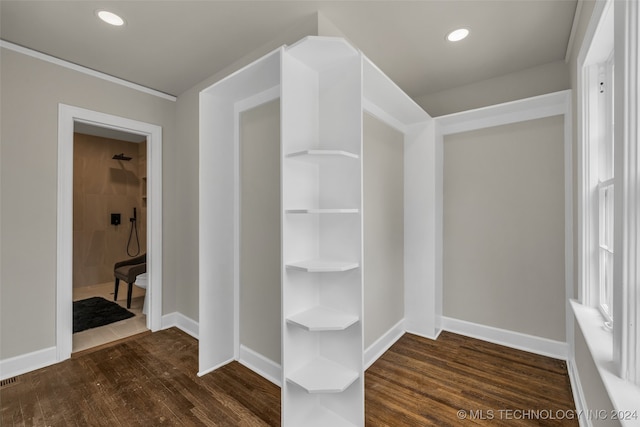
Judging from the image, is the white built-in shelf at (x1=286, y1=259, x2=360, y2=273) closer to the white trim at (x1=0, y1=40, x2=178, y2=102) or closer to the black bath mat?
the white trim at (x1=0, y1=40, x2=178, y2=102)

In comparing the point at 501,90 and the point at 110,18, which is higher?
the point at 110,18

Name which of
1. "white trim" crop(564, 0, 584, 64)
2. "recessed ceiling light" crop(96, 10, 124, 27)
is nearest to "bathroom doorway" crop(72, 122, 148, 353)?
"recessed ceiling light" crop(96, 10, 124, 27)

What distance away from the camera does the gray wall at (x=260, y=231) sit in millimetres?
2199

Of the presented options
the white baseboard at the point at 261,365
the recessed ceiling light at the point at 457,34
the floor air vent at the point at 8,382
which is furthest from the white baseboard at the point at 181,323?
the recessed ceiling light at the point at 457,34

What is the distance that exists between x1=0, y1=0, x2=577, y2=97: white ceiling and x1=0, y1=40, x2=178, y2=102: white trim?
0.06 m

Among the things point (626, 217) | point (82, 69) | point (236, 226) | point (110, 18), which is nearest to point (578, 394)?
point (626, 217)

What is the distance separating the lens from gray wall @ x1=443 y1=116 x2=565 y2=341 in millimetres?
2570

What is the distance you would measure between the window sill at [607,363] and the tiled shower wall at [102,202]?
576cm

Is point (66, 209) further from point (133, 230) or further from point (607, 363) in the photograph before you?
point (607, 363)

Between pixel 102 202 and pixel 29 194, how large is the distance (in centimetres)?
294

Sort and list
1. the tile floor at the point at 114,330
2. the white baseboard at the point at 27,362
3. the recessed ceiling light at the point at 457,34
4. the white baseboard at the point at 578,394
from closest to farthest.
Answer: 1. the white baseboard at the point at 578,394
2. the recessed ceiling light at the point at 457,34
3. the white baseboard at the point at 27,362
4. the tile floor at the point at 114,330

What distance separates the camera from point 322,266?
63.8 inches

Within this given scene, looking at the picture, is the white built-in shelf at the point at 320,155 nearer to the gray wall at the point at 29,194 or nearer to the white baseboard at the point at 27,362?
the gray wall at the point at 29,194

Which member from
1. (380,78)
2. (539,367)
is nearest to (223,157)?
(380,78)
